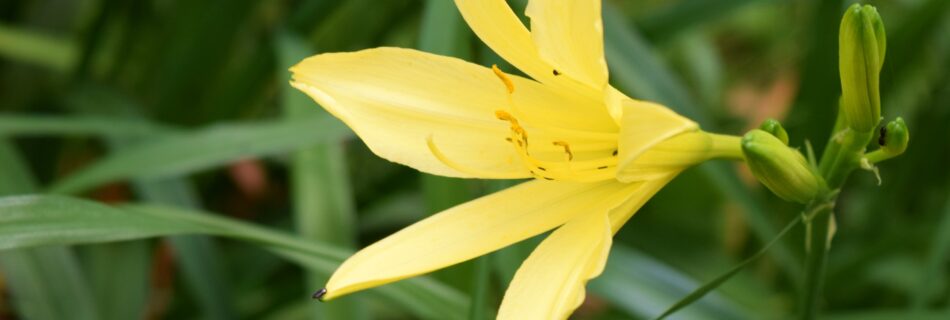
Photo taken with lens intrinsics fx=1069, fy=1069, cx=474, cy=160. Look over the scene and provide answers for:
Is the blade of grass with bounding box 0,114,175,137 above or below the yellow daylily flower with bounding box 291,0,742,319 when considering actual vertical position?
below

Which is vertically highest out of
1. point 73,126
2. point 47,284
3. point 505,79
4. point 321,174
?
point 505,79

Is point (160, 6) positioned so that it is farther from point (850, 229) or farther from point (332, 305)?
point (850, 229)

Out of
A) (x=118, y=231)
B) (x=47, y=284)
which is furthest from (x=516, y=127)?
(x=47, y=284)

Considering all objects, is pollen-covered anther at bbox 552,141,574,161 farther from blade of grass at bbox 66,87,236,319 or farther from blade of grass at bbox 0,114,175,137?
blade of grass at bbox 0,114,175,137

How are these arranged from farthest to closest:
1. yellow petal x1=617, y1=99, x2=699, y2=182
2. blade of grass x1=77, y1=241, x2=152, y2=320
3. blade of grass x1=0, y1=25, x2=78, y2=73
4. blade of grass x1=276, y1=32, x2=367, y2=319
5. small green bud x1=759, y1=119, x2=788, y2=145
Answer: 1. blade of grass x1=0, y1=25, x2=78, y2=73
2. blade of grass x1=77, y1=241, x2=152, y2=320
3. blade of grass x1=276, y1=32, x2=367, y2=319
4. small green bud x1=759, y1=119, x2=788, y2=145
5. yellow petal x1=617, y1=99, x2=699, y2=182

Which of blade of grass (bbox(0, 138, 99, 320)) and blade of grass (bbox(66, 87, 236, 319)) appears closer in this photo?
blade of grass (bbox(0, 138, 99, 320))

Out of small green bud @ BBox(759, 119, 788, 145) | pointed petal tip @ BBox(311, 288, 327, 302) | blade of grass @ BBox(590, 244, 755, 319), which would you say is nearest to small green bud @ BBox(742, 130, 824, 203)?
small green bud @ BBox(759, 119, 788, 145)

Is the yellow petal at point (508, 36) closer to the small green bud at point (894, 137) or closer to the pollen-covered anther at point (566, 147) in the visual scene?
the pollen-covered anther at point (566, 147)

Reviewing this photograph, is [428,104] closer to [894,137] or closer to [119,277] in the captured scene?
[894,137]
